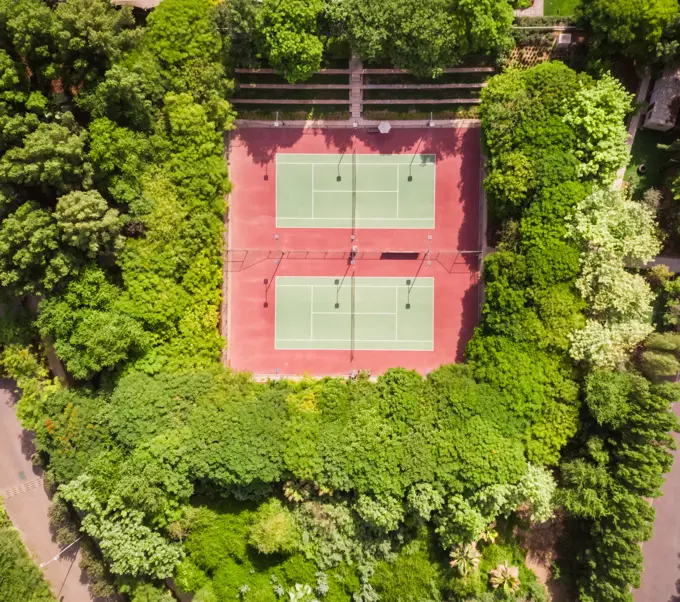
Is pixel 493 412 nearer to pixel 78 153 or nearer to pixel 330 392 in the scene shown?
pixel 330 392

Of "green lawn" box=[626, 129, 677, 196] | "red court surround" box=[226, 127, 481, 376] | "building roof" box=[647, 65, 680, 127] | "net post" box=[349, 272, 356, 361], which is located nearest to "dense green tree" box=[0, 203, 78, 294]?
"red court surround" box=[226, 127, 481, 376]

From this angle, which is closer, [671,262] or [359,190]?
[671,262]

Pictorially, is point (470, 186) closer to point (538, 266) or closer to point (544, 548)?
point (538, 266)

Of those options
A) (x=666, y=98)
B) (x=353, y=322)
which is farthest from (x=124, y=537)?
(x=666, y=98)

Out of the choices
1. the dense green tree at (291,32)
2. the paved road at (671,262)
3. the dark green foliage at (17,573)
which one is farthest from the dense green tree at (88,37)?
the paved road at (671,262)

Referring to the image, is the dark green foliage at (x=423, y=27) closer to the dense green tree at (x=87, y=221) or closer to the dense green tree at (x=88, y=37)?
the dense green tree at (x=88, y=37)

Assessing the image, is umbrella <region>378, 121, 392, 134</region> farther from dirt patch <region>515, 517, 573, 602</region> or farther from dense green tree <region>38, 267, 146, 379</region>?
dirt patch <region>515, 517, 573, 602</region>

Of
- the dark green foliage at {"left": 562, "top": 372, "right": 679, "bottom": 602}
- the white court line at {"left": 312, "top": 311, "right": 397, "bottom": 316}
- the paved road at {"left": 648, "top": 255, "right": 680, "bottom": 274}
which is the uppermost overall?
the paved road at {"left": 648, "top": 255, "right": 680, "bottom": 274}
